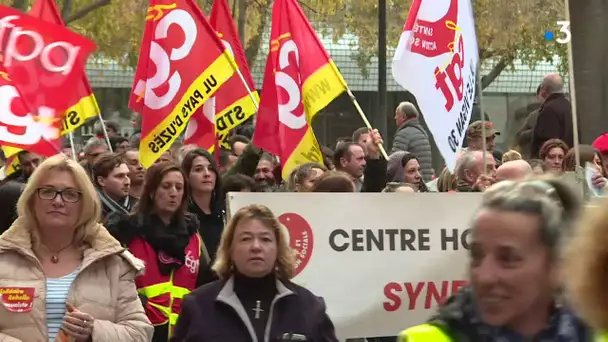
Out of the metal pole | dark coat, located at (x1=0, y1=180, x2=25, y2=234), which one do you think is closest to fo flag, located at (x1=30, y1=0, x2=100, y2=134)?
dark coat, located at (x1=0, y1=180, x2=25, y2=234)

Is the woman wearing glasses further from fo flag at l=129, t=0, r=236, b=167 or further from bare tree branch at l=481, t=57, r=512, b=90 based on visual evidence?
bare tree branch at l=481, t=57, r=512, b=90

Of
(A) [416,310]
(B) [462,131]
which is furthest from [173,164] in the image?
(B) [462,131]

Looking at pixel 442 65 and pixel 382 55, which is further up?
pixel 382 55

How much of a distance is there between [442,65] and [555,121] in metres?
3.46

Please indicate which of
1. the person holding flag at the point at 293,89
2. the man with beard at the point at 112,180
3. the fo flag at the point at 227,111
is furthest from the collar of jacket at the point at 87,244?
the fo flag at the point at 227,111

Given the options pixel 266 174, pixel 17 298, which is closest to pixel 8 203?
pixel 17 298

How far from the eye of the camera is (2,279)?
499cm

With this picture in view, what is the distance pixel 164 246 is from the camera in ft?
20.8

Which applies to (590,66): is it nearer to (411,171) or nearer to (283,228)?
(411,171)

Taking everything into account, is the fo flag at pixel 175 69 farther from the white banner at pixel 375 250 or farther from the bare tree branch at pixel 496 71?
the bare tree branch at pixel 496 71

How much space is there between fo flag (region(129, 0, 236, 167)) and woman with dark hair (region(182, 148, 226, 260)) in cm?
154

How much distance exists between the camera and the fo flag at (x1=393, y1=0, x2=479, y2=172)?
26.8ft

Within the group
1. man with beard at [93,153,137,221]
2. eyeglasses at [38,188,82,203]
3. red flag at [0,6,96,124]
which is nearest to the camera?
eyeglasses at [38,188,82,203]

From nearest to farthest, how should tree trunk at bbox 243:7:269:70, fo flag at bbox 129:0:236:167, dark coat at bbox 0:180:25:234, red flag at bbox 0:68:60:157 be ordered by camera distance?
red flag at bbox 0:68:60:157, dark coat at bbox 0:180:25:234, fo flag at bbox 129:0:236:167, tree trunk at bbox 243:7:269:70
